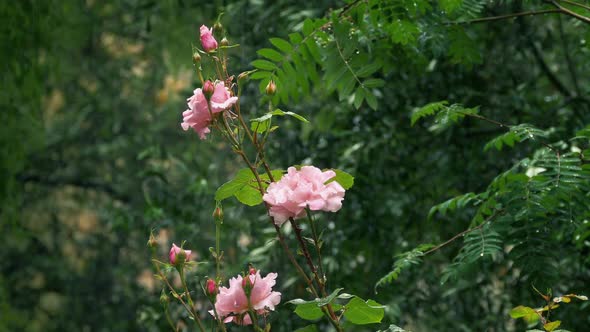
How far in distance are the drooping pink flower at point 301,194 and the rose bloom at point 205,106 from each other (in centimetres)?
13

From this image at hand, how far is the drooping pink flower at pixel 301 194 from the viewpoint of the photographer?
1.06 metres

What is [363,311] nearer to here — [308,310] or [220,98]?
[308,310]

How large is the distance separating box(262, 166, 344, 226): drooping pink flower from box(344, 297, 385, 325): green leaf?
142 millimetres

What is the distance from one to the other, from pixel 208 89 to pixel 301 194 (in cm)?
18

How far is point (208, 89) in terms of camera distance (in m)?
1.08

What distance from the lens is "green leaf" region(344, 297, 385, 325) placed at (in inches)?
43.8

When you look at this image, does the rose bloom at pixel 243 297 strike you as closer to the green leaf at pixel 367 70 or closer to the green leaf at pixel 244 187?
the green leaf at pixel 244 187

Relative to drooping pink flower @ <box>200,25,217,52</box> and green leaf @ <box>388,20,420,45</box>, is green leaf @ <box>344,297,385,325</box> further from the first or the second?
green leaf @ <box>388,20,420,45</box>

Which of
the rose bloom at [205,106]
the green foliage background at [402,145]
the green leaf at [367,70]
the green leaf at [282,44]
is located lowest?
the green foliage background at [402,145]

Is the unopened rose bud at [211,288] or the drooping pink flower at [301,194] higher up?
the drooping pink flower at [301,194]

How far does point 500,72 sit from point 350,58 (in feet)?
4.32

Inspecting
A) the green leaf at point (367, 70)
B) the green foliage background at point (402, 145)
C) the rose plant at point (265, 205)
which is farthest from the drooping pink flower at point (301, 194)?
the green leaf at point (367, 70)

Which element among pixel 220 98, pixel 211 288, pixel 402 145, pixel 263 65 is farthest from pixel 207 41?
pixel 402 145

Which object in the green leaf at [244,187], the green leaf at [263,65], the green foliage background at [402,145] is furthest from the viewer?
the green leaf at [263,65]
